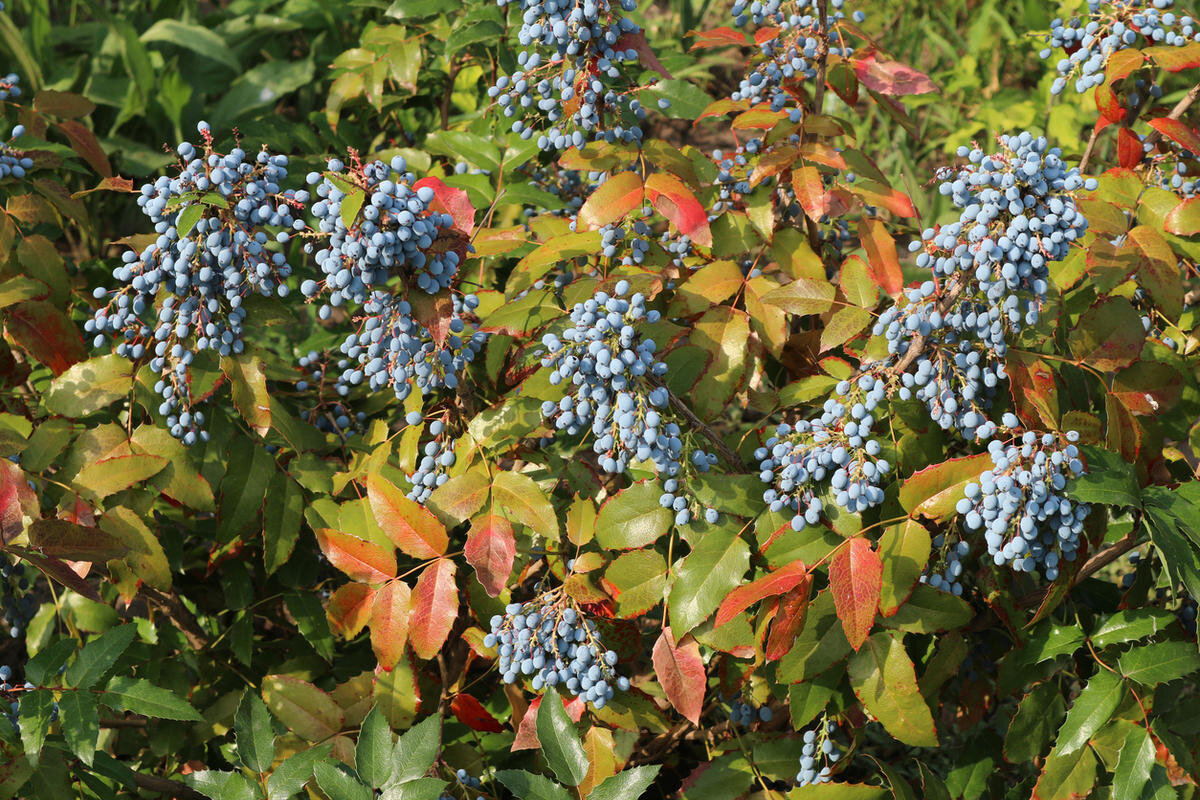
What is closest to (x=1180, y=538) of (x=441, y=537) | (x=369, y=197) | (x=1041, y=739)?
(x=1041, y=739)

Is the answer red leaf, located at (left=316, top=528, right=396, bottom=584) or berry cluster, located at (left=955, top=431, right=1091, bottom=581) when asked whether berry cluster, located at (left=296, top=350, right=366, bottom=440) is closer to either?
red leaf, located at (left=316, top=528, right=396, bottom=584)

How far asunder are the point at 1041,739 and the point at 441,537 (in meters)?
1.07

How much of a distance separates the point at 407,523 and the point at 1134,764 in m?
1.18

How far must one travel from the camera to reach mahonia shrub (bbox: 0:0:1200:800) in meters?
1.50

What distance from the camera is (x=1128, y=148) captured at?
6.41 ft

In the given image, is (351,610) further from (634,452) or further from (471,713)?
(634,452)

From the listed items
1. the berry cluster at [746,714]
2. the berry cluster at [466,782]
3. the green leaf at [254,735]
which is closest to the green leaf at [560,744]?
the berry cluster at [466,782]

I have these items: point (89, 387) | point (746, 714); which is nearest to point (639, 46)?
point (89, 387)

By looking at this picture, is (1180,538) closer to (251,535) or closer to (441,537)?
(441,537)

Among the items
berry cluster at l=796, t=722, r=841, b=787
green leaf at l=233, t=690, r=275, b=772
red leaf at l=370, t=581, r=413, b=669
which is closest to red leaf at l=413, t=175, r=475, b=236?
red leaf at l=370, t=581, r=413, b=669

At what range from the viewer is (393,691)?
187 centimetres

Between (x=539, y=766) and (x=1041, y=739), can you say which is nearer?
(x=1041, y=739)

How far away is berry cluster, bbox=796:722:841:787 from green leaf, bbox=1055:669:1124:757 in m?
0.38

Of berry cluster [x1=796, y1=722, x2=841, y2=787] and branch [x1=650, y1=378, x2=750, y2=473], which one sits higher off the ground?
branch [x1=650, y1=378, x2=750, y2=473]
